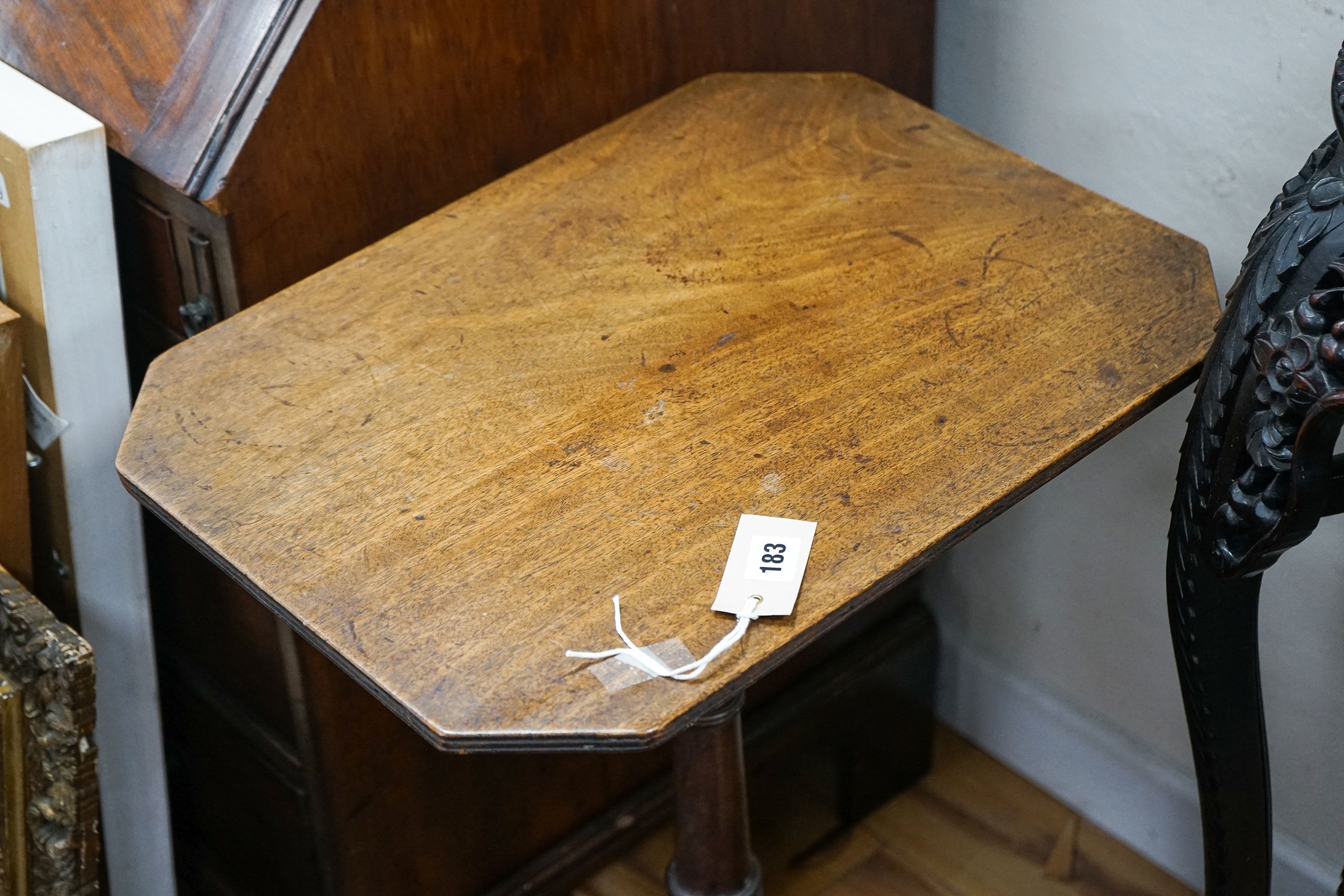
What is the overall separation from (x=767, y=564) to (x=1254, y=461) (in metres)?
0.32

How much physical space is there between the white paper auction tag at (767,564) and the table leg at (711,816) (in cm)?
24

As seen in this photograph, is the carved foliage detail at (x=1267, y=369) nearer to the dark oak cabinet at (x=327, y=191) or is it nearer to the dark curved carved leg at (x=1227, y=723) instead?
the dark curved carved leg at (x=1227, y=723)

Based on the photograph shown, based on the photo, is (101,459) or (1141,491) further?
(1141,491)

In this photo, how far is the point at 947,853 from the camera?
5.59 ft

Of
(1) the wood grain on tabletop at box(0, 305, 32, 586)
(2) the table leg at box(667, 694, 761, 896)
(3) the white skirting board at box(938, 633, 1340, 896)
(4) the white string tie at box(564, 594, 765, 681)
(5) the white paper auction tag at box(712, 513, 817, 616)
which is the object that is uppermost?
(5) the white paper auction tag at box(712, 513, 817, 616)

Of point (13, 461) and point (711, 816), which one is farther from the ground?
point (13, 461)

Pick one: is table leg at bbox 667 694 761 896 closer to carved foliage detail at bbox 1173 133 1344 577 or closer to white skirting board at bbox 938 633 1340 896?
carved foliage detail at bbox 1173 133 1344 577

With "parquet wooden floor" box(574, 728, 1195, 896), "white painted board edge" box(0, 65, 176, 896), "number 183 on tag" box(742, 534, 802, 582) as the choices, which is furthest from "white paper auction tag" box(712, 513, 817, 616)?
"parquet wooden floor" box(574, 728, 1195, 896)

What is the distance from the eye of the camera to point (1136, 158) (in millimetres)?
1354

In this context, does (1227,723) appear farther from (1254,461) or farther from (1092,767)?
(1092,767)

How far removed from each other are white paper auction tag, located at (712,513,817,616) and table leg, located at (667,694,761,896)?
24 cm

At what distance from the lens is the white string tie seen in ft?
2.45

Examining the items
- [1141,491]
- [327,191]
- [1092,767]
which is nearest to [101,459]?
[327,191]

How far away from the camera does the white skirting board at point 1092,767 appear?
154cm
